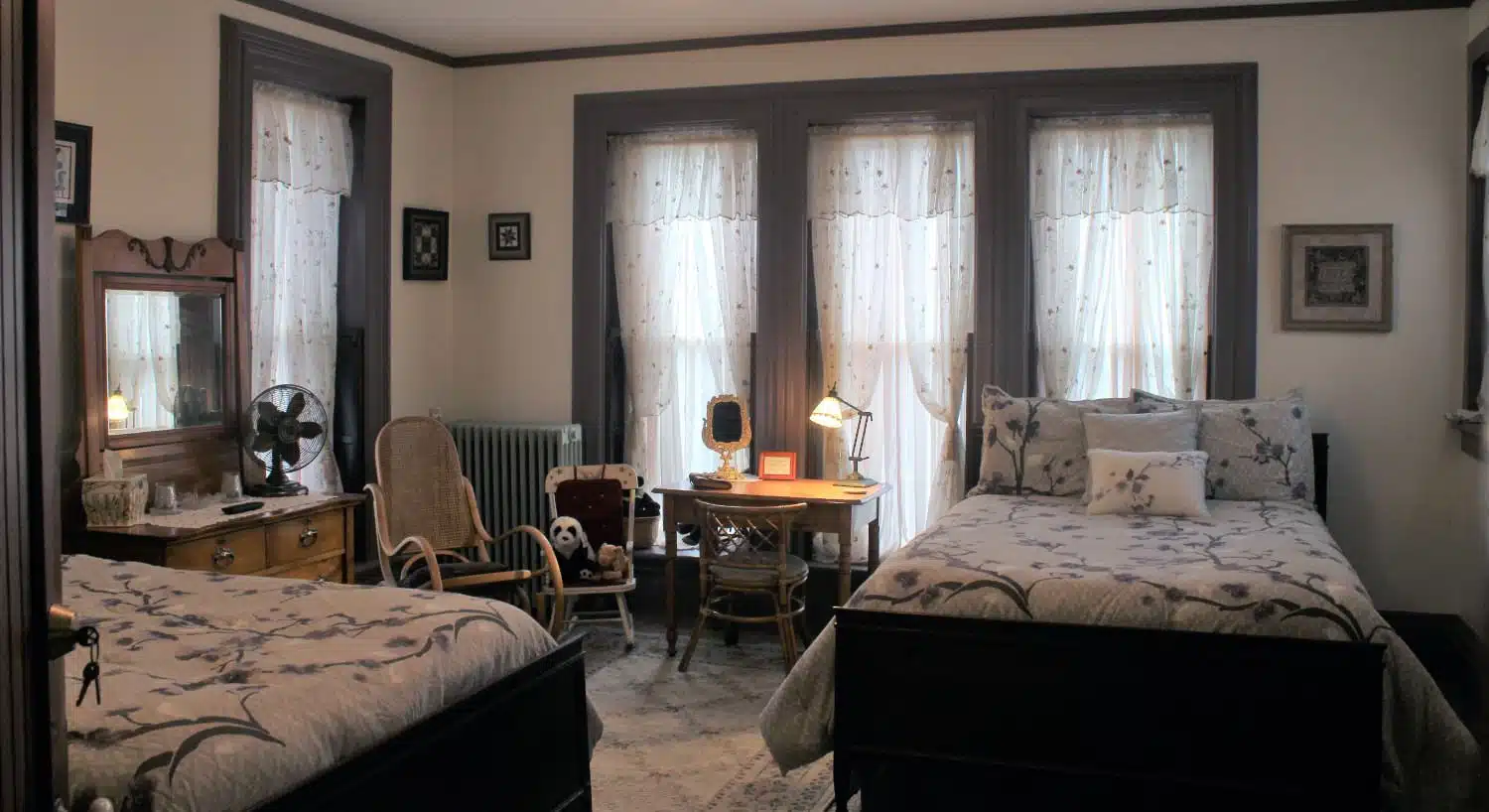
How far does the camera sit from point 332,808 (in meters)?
2.10

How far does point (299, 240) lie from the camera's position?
Result: 5301mm

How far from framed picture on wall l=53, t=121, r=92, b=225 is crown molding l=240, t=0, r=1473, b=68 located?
1003 mm

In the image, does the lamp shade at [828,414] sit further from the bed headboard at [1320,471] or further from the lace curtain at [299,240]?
the lace curtain at [299,240]

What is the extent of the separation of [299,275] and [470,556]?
139cm

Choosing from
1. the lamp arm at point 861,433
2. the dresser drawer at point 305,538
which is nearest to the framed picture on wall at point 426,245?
the dresser drawer at point 305,538

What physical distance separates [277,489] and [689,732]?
1795 millimetres

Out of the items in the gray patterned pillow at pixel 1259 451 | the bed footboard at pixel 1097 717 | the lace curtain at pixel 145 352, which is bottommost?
the bed footboard at pixel 1097 717

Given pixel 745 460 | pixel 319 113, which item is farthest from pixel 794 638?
pixel 319 113

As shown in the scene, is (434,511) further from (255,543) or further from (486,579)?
(255,543)

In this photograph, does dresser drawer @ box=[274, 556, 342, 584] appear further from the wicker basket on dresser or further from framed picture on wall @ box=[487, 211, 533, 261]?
framed picture on wall @ box=[487, 211, 533, 261]

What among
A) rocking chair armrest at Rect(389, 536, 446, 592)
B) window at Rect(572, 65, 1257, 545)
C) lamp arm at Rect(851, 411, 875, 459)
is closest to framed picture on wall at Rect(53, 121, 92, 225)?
rocking chair armrest at Rect(389, 536, 446, 592)

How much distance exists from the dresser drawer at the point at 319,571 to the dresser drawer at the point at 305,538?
0.03 meters

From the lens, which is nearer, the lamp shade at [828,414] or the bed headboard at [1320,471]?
the bed headboard at [1320,471]

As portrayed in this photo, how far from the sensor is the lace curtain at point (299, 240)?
16.7 feet
